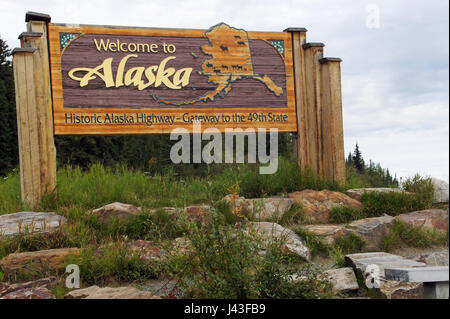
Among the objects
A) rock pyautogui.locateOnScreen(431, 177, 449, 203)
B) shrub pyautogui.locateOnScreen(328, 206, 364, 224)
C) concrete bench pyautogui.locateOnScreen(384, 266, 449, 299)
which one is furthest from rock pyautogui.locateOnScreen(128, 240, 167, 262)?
rock pyautogui.locateOnScreen(431, 177, 449, 203)

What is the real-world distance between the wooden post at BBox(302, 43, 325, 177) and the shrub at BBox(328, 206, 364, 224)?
4.75ft

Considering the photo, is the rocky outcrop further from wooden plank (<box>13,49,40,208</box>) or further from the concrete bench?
wooden plank (<box>13,49,40,208</box>)

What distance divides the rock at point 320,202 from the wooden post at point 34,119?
157 inches

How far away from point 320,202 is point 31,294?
4.68 meters

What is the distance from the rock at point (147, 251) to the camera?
5.25 metres

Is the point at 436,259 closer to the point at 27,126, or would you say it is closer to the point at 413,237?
the point at 413,237

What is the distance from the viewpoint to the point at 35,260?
17.2 feet

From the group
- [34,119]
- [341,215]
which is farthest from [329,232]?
[34,119]

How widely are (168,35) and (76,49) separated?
1609 mm

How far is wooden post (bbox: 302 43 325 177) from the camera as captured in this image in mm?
8711

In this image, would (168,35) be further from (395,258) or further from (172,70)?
(395,258)
